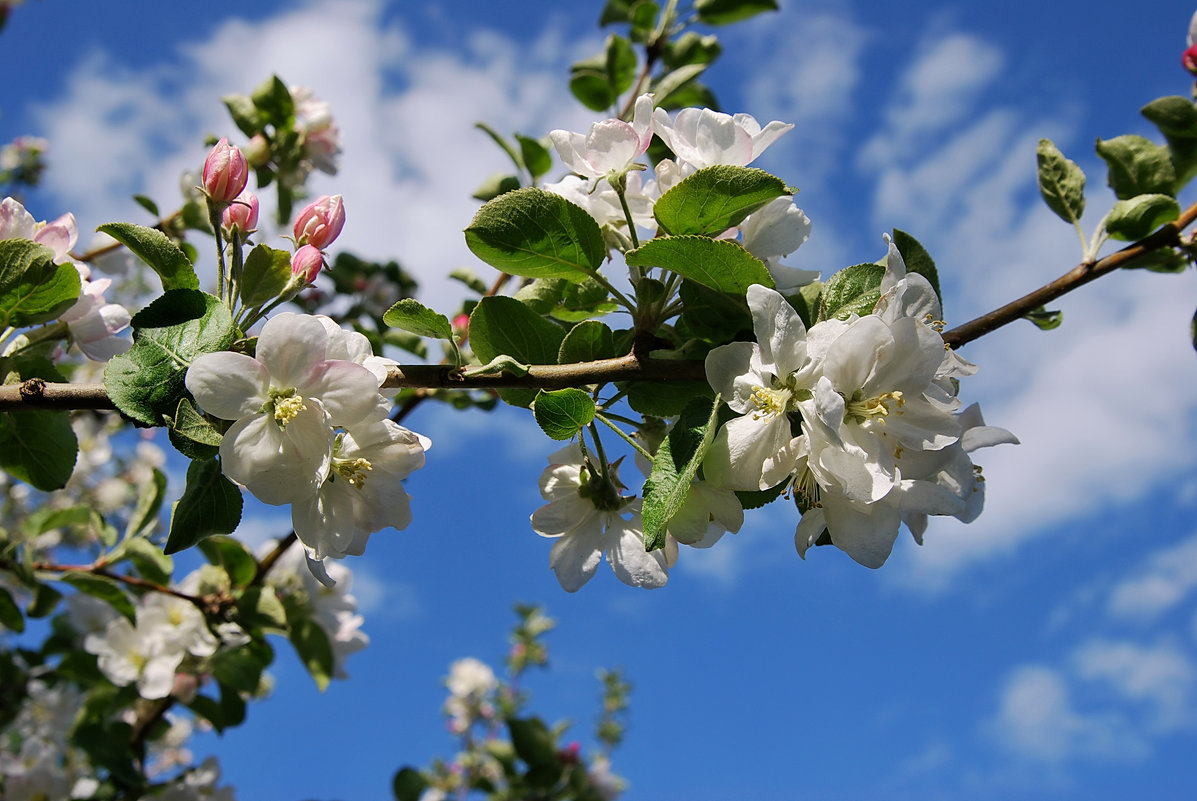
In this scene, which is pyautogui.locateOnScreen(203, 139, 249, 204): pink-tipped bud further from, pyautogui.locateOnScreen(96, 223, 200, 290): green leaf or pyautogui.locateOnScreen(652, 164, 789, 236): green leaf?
pyautogui.locateOnScreen(652, 164, 789, 236): green leaf

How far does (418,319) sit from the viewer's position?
3.84 feet

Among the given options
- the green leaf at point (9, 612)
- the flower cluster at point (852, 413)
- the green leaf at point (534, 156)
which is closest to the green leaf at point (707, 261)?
the flower cluster at point (852, 413)

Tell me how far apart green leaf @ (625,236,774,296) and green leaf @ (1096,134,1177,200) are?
1.03 m

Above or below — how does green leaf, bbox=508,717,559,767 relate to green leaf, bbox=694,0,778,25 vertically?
below

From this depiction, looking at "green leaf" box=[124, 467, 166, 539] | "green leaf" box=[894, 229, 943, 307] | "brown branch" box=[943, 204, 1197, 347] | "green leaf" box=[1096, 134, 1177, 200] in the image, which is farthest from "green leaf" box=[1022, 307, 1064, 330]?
"green leaf" box=[124, 467, 166, 539]

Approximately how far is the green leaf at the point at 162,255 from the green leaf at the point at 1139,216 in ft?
5.00

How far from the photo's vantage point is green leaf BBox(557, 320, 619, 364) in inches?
48.1

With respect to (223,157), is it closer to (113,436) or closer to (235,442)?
(235,442)

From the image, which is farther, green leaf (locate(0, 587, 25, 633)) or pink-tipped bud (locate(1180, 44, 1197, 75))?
green leaf (locate(0, 587, 25, 633))

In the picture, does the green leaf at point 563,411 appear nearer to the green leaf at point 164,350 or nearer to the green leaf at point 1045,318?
the green leaf at point 164,350

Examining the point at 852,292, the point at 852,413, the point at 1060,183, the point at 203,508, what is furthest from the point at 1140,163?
the point at 203,508

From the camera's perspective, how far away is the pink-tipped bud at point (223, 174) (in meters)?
1.25

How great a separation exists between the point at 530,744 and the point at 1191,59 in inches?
123

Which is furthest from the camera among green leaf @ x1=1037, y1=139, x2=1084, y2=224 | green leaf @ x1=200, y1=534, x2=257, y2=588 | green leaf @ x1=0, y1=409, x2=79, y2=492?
green leaf @ x1=200, y1=534, x2=257, y2=588
